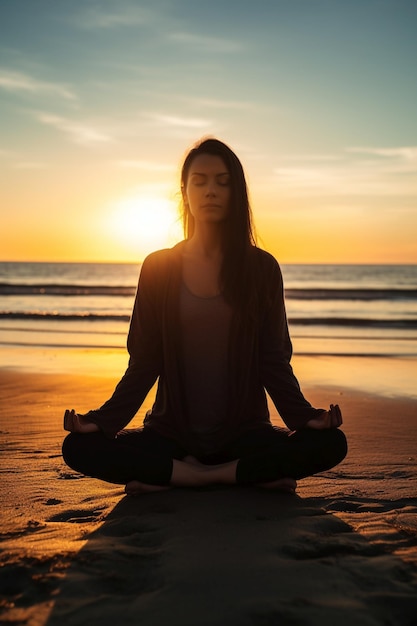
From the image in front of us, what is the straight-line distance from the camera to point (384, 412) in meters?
6.24

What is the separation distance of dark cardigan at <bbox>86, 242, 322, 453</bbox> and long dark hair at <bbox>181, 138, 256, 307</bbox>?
8cm

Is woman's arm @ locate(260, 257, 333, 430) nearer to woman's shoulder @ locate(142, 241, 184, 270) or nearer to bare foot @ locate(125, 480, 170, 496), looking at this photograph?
woman's shoulder @ locate(142, 241, 184, 270)

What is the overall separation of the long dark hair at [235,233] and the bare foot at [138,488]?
1035 mm

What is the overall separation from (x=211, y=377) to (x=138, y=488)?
0.68 m

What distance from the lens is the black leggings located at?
3422mm

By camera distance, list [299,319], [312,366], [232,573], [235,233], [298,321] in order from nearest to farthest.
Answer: [232,573] < [235,233] < [312,366] < [298,321] < [299,319]

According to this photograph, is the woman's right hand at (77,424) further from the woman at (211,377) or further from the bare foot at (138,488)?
the bare foot at (138,488)

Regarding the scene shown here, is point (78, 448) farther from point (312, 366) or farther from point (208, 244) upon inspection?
point (312, 366)

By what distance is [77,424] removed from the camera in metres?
3.37

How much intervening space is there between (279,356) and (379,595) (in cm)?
158

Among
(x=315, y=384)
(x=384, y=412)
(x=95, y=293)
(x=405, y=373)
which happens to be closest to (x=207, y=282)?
(x=384, y=412)

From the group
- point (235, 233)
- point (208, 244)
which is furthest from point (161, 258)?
point (235, 233)

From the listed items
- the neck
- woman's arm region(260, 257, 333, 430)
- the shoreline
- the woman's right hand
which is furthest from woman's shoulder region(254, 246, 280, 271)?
the shoreline

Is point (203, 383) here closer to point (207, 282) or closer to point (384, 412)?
point (207, 282)
